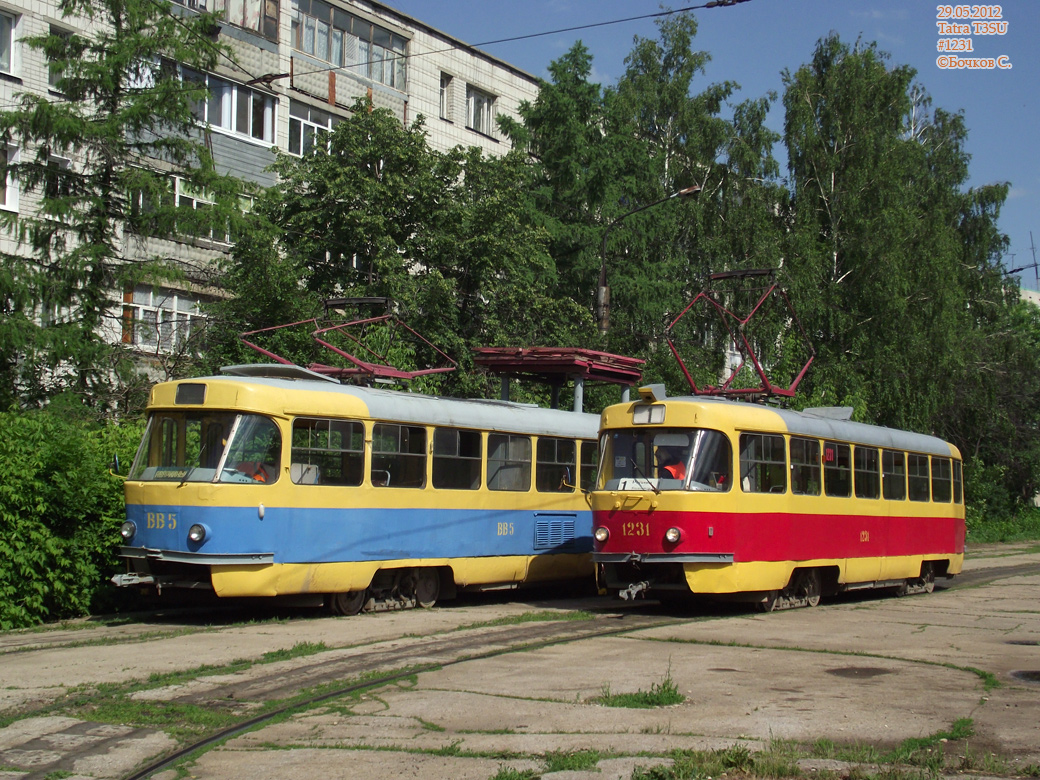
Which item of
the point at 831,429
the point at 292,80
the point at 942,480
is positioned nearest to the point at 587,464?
the point at 831,429

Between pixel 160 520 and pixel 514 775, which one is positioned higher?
pixel 160 520

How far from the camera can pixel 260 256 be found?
23750 mm

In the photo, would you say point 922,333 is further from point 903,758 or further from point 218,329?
point 903,758

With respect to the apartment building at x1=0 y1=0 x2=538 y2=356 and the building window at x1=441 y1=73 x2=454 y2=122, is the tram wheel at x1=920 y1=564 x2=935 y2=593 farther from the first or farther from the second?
the building window at x1=441 y1=73 x2=454 y2=122

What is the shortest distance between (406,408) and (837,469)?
633cm

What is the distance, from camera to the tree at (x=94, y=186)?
19531 millimetres

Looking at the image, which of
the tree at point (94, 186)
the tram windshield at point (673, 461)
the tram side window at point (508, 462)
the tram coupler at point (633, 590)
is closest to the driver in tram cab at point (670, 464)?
the tram windshield at point (673, 461)

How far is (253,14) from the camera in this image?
3234cm

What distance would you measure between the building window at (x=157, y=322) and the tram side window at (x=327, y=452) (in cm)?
808

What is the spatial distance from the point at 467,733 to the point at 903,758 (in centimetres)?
256

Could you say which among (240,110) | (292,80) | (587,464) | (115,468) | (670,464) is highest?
(292,80)

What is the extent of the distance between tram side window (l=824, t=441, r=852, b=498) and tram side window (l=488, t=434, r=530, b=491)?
414 cm

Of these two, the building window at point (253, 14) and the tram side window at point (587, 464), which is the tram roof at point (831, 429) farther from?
the building window at point (253, 14)

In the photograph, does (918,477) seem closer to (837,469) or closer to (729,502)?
(837,469)
